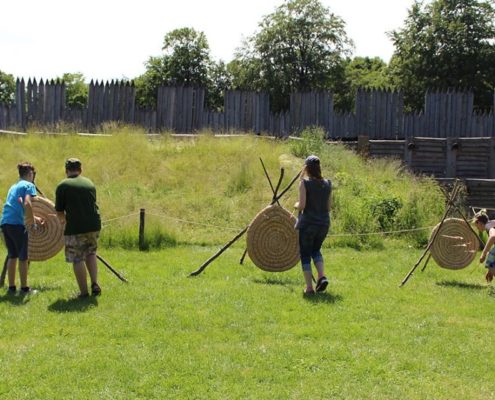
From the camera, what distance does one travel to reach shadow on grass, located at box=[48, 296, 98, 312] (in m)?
7.40

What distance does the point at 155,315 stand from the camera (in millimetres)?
7211

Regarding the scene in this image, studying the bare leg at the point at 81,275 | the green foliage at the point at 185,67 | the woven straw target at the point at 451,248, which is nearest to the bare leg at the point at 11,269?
the bare leg at the point at 81,275

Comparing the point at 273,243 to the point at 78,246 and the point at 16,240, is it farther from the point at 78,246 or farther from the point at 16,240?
the point at 16,240

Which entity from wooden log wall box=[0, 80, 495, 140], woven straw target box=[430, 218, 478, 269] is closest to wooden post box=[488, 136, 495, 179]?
wooden log wall box=[0, 80, 495, 140]

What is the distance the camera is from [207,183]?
16250mm

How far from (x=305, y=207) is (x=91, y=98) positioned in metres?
15.7

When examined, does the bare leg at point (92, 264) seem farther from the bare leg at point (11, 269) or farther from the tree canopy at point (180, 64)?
the tree canopy at point (180, 64)

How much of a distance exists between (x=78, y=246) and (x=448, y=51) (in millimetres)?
34988

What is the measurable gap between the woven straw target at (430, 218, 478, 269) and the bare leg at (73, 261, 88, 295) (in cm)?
540

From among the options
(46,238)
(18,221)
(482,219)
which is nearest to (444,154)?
(482,219)

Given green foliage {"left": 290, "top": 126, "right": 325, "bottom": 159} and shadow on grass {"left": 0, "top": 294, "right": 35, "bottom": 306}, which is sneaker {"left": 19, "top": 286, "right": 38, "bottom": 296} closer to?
shadow on grass {"left": 0, "top": 294, "right": 35, "bottom": 306}

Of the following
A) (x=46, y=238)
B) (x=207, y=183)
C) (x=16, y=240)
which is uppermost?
(x=207, y=183)

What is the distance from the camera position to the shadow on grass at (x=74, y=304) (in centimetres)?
740

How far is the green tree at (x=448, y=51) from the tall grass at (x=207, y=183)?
69.5 feet
